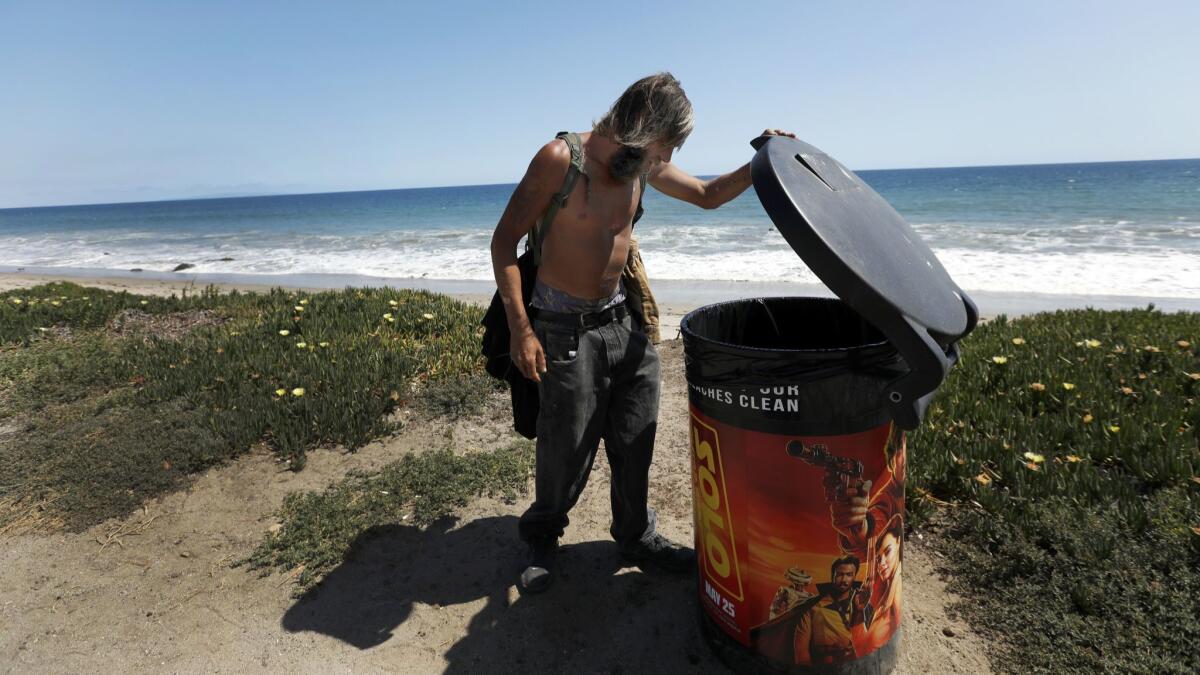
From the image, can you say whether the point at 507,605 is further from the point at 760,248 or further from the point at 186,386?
the point at 760,248

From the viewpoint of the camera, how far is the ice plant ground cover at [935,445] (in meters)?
2.73

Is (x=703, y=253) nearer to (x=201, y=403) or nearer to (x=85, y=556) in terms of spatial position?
(x=201, y=403)

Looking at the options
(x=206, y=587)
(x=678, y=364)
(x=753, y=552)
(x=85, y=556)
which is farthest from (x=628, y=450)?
(x=678, y=364)

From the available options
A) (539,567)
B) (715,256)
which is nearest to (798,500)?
(539,567)

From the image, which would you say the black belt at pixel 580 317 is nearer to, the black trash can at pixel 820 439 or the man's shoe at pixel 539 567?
the black trash can at pixel 820 439

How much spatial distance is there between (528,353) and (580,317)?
0.26 metres

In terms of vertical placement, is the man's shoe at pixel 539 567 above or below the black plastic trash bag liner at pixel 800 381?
below

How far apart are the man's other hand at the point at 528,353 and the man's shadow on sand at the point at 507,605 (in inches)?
42.8

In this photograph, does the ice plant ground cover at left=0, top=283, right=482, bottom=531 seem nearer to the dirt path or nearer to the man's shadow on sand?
the dirt path

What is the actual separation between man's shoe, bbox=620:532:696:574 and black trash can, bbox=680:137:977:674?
0.63 metres

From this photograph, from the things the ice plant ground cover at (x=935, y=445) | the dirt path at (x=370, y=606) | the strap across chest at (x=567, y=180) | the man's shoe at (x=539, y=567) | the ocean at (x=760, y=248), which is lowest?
the dirt path at (x=370, y=606)

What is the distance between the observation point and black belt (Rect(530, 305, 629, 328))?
276 cm

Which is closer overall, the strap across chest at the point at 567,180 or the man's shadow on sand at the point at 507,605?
the strap across chest at the point at 567,180

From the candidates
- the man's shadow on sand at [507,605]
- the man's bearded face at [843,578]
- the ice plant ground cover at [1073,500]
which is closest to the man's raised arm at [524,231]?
the man's shadow on sand at [507,605]
